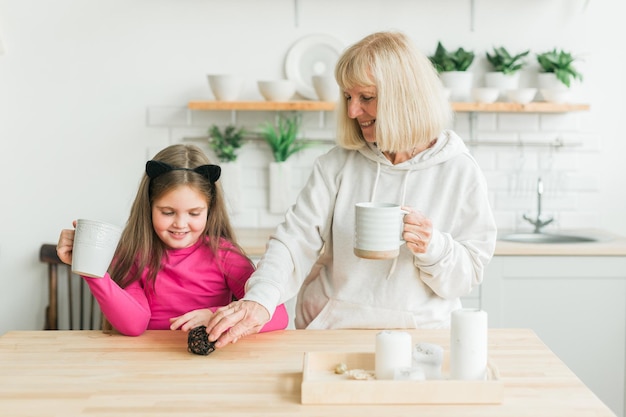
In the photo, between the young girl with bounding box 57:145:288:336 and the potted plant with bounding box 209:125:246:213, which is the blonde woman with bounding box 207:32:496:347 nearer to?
the young girl with bounding box 57:145:288:336

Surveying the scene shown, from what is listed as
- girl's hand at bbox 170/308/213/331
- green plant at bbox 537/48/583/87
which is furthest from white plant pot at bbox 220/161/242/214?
girl's hand at bbox 170/308/213/331

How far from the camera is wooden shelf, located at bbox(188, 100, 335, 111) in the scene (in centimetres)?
356

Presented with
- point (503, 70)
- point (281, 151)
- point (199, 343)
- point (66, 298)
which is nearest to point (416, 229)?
point (199, 343)

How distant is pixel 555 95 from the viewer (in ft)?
12.0

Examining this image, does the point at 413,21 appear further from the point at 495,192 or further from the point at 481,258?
the point at 481,258

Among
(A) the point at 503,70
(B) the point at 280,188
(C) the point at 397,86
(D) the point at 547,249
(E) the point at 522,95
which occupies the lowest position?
(D) the point at 547,249

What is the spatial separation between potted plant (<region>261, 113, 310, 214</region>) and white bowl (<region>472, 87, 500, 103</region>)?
79cm

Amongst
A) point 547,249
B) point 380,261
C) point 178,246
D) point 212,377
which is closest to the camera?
point 212,377

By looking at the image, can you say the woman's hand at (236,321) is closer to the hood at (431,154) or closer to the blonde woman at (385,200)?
the blonde woman at (385,200)

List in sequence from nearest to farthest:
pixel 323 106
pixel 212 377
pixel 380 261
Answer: pixel 212 377
pixel 380 261
pixel 323 106

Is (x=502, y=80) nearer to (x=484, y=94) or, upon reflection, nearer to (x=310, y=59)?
(x=484, y=94)

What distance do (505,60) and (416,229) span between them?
6.76 ft

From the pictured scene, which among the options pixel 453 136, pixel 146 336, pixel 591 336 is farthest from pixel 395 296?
pixel 591 336

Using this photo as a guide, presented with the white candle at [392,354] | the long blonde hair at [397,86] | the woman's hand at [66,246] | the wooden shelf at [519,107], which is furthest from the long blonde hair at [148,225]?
the wooden shelf at [519,107]
